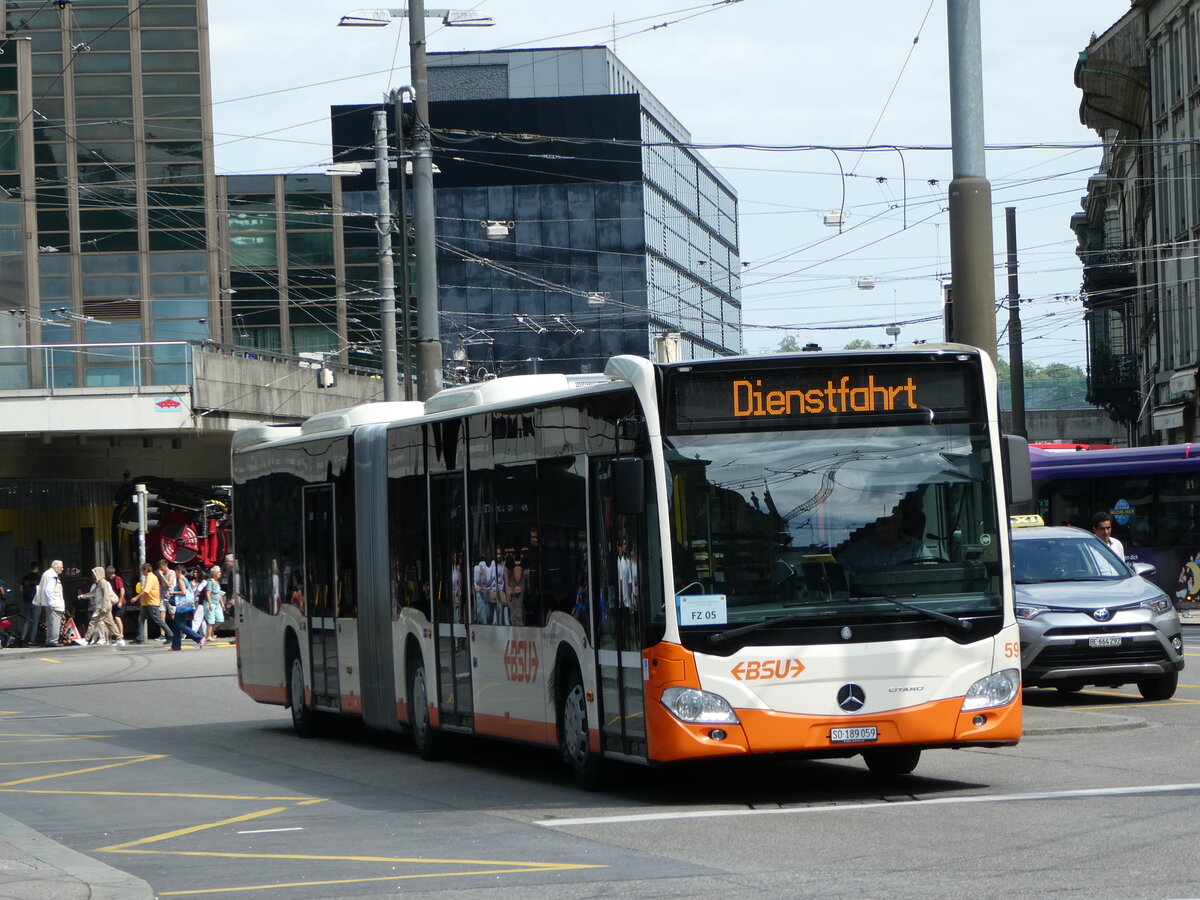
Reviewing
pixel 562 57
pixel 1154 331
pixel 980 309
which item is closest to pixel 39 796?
pixel 980 309

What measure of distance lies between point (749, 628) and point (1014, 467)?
6.39 feet

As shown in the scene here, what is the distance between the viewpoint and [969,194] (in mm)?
15938

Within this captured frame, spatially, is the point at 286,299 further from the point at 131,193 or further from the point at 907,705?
the point at 907,705

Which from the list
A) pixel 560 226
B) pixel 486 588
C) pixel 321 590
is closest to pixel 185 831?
pixel 486 588

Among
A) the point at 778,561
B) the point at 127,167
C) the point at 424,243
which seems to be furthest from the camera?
the point at 127,167

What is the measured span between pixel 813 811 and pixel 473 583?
13.7 ft

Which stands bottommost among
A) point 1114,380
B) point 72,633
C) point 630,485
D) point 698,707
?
point 72,633

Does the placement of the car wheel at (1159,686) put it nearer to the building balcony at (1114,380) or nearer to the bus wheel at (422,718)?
the bus wheel at (422,718)

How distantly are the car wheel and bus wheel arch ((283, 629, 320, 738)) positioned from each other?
7.48 metres

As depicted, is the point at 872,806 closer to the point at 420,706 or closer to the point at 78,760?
the point at 420,706

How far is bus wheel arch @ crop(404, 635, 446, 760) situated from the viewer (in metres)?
16.0

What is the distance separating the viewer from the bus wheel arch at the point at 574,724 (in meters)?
12.8

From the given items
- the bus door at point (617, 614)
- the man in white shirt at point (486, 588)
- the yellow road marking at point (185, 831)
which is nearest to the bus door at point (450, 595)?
the man in white shirt at point (486, 588)

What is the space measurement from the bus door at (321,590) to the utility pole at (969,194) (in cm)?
582
